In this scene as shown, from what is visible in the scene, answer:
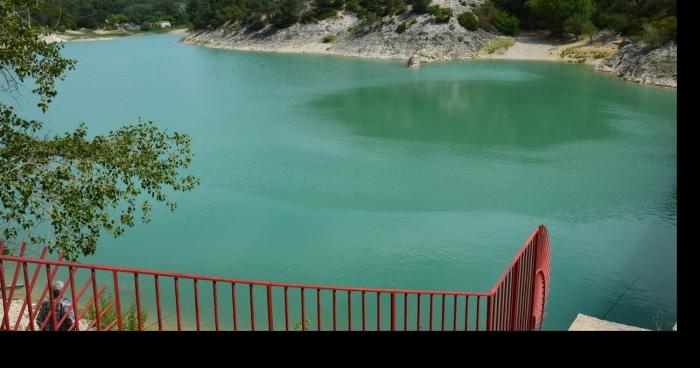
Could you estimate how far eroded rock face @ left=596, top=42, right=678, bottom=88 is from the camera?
1422 inches

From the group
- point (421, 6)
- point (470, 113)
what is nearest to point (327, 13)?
point (421, 6)

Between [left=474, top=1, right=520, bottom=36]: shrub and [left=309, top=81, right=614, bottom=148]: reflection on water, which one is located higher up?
[left=474, top=1, right=520, bottom=36]: shrub

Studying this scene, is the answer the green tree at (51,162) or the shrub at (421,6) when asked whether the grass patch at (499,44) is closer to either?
the shrub at (421,6)

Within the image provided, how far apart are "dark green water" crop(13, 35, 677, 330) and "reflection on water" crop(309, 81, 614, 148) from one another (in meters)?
0.11

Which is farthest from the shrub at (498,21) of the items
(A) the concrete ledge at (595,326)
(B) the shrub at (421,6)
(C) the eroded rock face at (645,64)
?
(A) the concrete ledge at (595,326)

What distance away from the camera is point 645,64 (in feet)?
123

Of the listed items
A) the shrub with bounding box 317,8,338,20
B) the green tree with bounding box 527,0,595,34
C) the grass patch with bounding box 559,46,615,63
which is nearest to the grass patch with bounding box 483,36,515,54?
the green tree with bounding box 527,0,595,34

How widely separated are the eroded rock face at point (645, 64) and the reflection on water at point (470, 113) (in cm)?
557

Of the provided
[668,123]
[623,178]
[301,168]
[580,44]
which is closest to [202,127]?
[301,168]

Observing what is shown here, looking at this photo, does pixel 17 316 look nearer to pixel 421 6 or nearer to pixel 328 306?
pixel 328 306

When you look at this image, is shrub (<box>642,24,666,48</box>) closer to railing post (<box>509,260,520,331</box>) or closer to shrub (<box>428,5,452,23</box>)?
shrub (<box>428,5,452,23</box>)

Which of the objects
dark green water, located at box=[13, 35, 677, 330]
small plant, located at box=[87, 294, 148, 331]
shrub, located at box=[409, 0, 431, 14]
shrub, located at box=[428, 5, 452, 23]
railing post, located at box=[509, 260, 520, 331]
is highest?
shrub, located at box=[409, 0, 431, 14]
